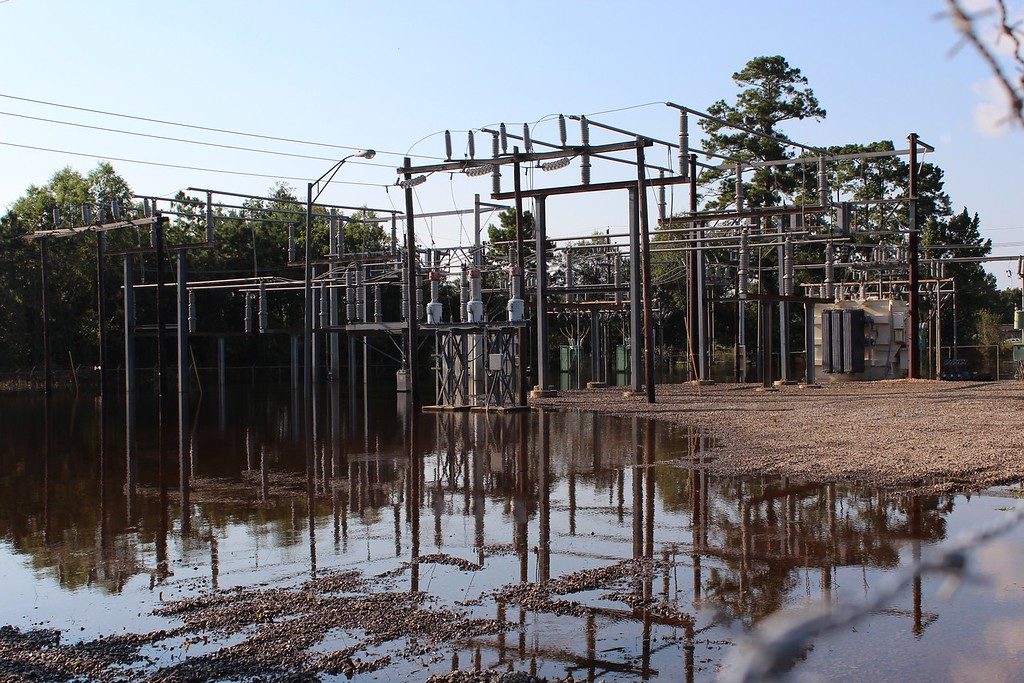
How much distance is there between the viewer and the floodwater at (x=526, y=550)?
739cm

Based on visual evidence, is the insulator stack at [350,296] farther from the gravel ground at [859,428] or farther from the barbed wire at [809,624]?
the barbed wire at [809,624]

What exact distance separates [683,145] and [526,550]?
56.9 ft

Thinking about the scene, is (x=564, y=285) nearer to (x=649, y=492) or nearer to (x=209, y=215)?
(x=209, y=215)

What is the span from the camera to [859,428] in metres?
20.2

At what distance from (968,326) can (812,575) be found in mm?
68367

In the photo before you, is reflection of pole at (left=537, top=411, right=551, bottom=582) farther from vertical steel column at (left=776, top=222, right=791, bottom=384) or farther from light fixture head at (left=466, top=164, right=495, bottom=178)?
vertical steel column at (left=776, top=222, right=791, bottom=384)

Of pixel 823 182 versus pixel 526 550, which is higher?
pixel 823 182

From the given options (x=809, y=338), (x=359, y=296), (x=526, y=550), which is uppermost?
(x=359, y=296)

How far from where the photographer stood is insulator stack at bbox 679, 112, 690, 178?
26578 mm

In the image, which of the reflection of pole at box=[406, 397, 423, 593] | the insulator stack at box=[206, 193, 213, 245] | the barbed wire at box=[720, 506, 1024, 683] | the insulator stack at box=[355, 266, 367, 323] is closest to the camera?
the barbed wire at box=[720, 506, 1024, 683]

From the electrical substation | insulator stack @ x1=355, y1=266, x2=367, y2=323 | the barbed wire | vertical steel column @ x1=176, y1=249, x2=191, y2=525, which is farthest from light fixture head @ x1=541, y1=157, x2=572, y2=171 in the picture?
the barbed wire

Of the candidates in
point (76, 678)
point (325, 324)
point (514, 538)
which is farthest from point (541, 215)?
point (76, 678)

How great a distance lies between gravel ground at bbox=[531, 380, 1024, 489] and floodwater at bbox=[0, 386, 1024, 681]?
935 mm

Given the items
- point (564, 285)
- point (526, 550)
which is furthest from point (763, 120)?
point (526, 550)
